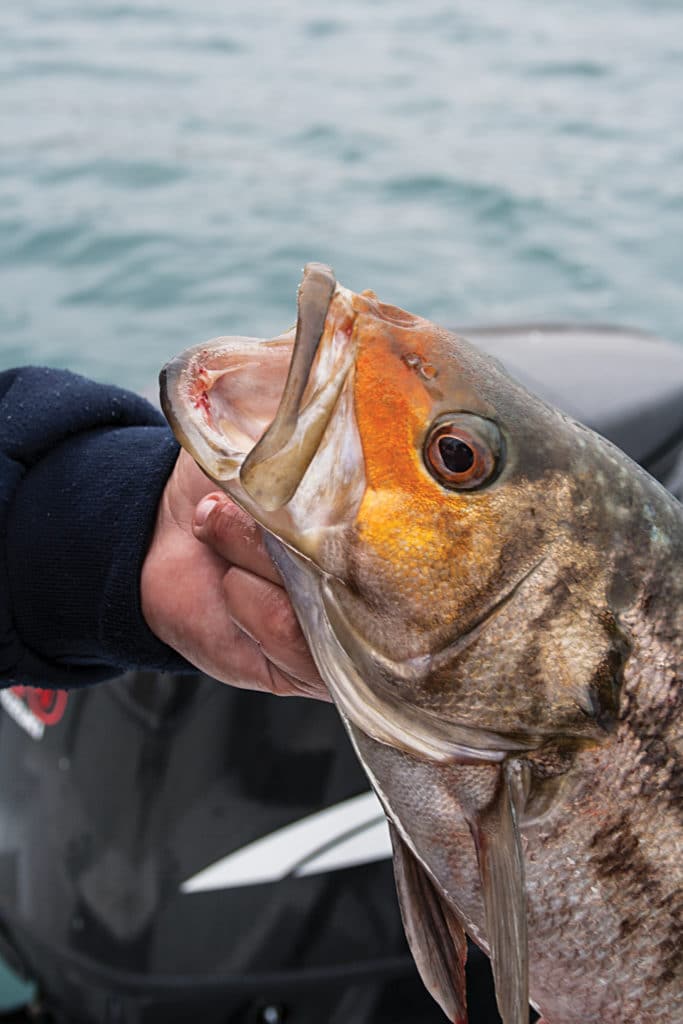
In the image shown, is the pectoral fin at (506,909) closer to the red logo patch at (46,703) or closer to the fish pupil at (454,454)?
the fish pupil at (454,454)

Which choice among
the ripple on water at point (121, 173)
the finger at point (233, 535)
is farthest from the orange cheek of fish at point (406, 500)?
the ripple on water at point (121, 173)

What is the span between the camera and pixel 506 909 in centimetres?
177

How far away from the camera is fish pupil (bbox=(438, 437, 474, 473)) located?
70.2 inches

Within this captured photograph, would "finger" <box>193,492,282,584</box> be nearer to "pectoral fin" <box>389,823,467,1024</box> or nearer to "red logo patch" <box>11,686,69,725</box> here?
"pectoral fin" <box>389,823,467,1024</box>

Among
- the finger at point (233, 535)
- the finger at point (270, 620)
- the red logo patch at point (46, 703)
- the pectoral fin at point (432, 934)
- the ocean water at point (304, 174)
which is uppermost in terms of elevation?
the finger at point (233, 535)

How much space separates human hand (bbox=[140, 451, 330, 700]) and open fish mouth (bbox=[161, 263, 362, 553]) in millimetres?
283

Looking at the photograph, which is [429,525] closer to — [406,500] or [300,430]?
[406,500]

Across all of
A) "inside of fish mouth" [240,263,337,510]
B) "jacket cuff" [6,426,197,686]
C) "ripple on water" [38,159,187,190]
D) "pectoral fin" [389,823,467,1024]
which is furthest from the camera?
"ripple on water" [38,159,187,190]

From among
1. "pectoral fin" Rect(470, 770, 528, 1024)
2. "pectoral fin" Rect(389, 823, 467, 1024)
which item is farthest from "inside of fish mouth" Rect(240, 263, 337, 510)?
"pectoral fin" Rect(389, 823, 467, 1024)

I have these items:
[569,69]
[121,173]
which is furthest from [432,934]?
[569,69]

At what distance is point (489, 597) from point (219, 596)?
0.74 m

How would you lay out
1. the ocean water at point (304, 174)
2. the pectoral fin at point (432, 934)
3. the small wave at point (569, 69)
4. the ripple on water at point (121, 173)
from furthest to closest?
the small wave at point (569, 69), the ripple on water at point (121, 173), the ocean water at point (304, 174), the pectoral fin at point (432, 934)

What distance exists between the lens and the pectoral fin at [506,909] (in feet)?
5.71

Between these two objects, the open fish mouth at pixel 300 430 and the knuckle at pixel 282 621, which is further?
the knuckle at pixel 282 621
